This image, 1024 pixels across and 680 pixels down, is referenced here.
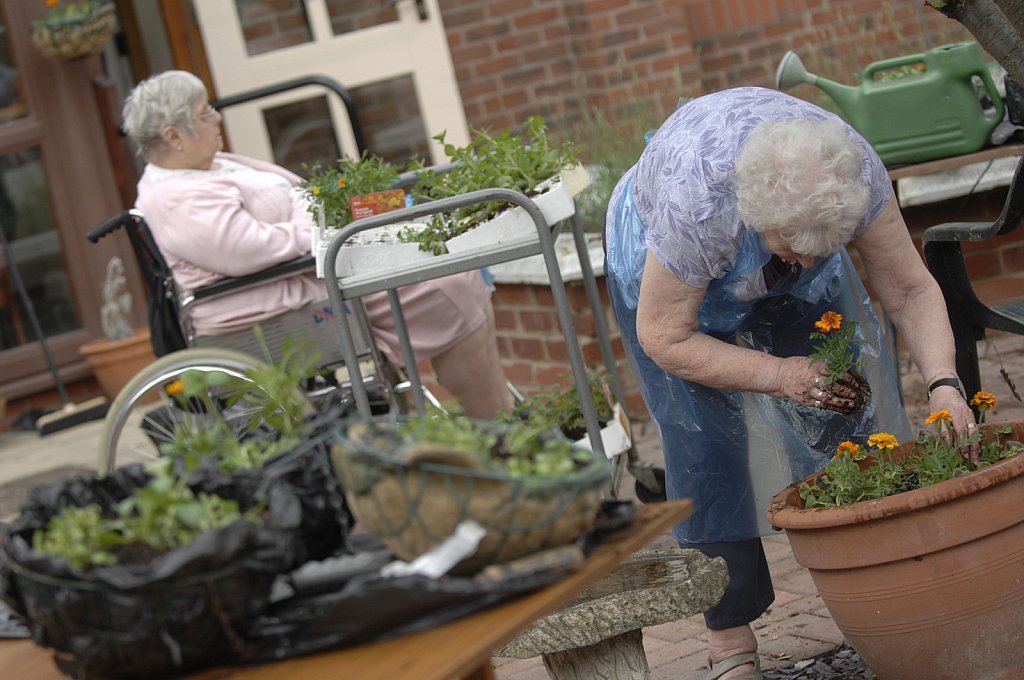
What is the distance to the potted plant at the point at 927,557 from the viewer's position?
2238mm

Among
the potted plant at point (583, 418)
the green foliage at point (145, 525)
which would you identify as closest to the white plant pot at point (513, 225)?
the potted plant at point (583, 418)

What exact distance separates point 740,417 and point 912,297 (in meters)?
0.43

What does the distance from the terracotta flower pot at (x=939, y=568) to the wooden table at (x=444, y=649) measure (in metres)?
0.80

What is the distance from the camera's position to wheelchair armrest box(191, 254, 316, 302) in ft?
13.1

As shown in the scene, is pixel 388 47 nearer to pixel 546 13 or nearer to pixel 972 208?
pixel 546 13

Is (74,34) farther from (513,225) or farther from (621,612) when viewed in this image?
(621,612)

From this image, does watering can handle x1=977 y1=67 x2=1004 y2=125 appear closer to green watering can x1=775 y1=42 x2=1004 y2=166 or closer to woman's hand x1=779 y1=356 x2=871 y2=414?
green watering can x1=775 y1=42 x2=1004 y2=166

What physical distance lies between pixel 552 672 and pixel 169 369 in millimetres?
1735

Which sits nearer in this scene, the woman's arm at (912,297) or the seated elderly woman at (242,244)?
the woman's arm at (912,297)

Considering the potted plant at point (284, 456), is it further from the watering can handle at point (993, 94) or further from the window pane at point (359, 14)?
the window pane at point (359, 14)

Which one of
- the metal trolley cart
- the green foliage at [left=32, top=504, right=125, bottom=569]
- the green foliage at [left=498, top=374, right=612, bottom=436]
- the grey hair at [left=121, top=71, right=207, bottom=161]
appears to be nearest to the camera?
the green foliage at [left=32, top=504, right=125, bottom=569]

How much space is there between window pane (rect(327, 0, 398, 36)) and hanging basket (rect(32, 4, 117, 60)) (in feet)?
3.69

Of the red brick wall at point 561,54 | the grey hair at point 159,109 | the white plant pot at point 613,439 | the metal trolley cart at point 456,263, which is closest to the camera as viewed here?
the metal trolley cart at point 456,263

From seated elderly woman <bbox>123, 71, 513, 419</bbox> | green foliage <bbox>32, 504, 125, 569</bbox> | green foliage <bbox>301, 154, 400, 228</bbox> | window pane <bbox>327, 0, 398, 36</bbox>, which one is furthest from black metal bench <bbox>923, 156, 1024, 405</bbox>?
window pane <bbox>327, 0, 398, 36</bbox>
